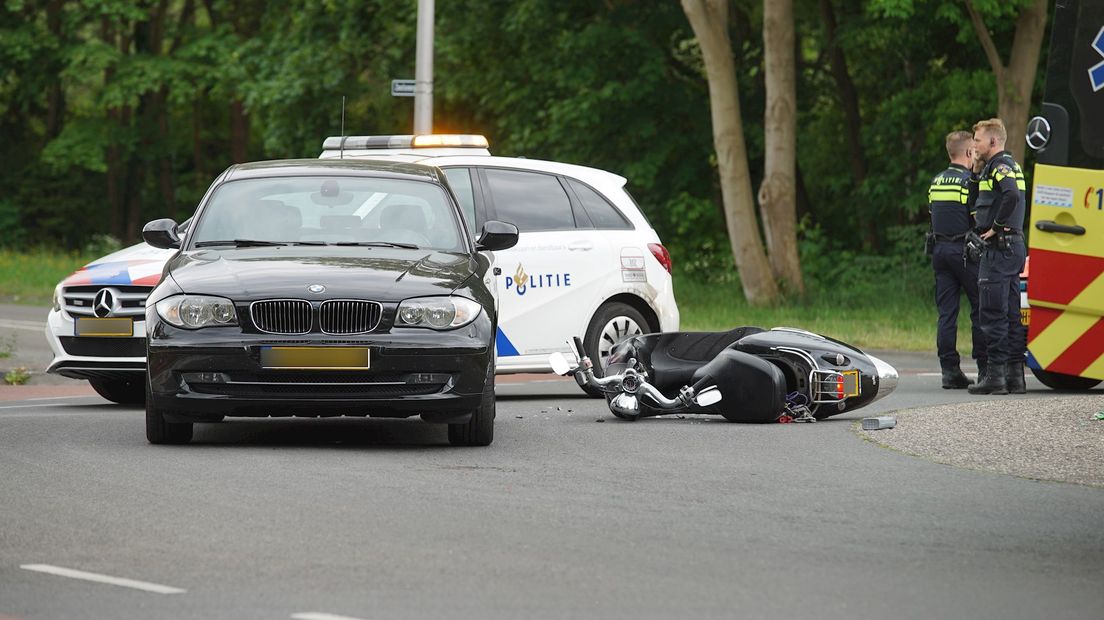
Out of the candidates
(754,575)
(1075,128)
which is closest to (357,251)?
(754,575)

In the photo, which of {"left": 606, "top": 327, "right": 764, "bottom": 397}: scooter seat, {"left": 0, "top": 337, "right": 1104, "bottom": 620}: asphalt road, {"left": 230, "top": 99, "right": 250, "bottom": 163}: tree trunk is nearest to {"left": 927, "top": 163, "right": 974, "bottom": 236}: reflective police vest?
{"left": 606, "top": 327, "right": 764, "bottom": 397}: scooter seat

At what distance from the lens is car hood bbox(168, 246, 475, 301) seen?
9.46 m

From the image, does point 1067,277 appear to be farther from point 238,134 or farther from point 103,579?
point 238,134

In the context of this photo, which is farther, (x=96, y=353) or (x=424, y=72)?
(x=424, y=72)

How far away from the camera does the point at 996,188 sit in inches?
535

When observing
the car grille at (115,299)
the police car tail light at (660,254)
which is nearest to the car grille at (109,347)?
the car grille at (115,299)

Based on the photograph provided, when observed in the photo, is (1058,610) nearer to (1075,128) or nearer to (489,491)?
(489,491)

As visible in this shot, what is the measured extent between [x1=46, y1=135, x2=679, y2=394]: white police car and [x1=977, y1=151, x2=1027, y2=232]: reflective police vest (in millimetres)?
2434

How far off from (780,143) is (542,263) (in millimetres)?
13639

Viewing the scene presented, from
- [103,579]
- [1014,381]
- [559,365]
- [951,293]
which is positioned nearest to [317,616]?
[103,579]

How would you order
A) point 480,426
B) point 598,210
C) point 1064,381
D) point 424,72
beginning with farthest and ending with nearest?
point 424,72 < point 1064,381 < point 598,210 < point 480,426

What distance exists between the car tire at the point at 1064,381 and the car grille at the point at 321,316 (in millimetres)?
6257

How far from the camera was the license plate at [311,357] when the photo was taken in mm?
9336

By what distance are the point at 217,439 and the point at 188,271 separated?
43.6 inches
